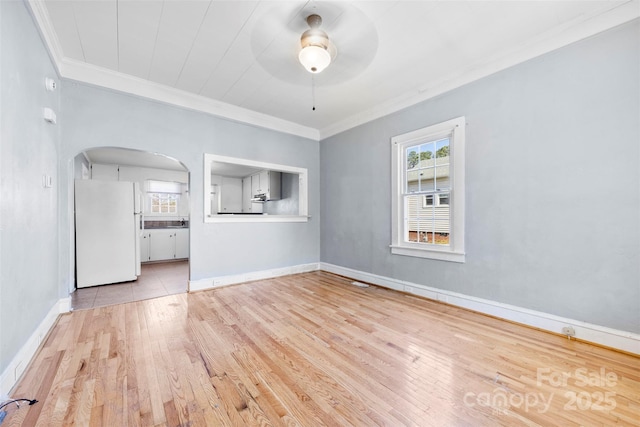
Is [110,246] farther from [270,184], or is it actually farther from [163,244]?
[270,184]

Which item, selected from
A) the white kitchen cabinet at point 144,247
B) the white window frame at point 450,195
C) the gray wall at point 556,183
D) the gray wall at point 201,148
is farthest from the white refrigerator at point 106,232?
the gray wall at point 556,183

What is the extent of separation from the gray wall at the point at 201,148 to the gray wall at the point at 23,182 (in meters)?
0.48

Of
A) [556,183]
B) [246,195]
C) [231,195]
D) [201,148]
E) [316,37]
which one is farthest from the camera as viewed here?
[231,195]

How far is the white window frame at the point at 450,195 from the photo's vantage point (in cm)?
312

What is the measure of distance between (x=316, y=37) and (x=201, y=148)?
8.10 feet

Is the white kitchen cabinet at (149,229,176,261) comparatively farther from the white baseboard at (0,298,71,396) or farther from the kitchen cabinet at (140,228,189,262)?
the white baseboard at (0,298,71,396)

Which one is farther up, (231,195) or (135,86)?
(135,86)

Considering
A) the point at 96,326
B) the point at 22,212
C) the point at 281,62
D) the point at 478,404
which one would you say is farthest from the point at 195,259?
the point at 478,404

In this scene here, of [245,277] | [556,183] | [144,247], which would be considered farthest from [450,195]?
[144,247]

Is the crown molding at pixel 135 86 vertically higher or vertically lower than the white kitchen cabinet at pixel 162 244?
higher

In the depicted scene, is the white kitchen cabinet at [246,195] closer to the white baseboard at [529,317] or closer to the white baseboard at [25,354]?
the white baseboard at [529,317]

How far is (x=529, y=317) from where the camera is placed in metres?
2.59

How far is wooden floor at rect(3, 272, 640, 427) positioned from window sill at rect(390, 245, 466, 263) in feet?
2.13

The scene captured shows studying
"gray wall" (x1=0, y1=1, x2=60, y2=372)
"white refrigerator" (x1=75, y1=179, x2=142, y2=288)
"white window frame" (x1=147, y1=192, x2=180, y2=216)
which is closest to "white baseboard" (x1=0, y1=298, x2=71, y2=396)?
"gray wall" (x1=0, y1=1, x2=60, y2=372)
